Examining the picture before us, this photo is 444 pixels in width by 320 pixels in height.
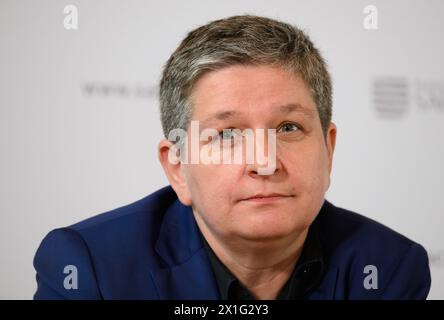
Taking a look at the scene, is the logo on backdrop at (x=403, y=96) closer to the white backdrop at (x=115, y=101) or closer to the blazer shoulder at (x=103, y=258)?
the white backdrop at (x=115, y=101)

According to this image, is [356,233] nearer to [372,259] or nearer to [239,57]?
[372,259]

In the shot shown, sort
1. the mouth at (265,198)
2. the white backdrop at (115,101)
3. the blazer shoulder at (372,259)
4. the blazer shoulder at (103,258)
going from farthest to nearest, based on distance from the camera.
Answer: the white backdrop at (115,101)
the blazer shoulder at (372,259)
the blazer shoulder at (103,258)
the mouth at (265,198)

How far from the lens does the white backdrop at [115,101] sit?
186cm

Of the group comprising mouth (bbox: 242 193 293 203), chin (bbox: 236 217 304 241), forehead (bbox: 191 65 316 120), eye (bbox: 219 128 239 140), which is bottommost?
chin (bbox: 236 217 304 241)

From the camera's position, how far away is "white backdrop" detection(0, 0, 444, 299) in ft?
6.10

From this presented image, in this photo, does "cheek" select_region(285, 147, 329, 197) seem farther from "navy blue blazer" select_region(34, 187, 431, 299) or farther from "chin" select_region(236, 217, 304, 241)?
"navy blue blazer" select_region(34, 187, 431, 299)

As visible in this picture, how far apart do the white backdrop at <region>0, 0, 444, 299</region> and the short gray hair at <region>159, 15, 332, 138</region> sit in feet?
1.44

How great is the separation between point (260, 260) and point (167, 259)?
234 mm

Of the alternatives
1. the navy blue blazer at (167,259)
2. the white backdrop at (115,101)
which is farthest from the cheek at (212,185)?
the white backdrop at (115,101)

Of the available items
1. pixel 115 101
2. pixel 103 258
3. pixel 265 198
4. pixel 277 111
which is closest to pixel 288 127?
pixel 277 111

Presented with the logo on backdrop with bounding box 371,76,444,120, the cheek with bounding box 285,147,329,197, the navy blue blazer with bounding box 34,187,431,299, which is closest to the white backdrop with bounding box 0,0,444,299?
the logo on backdrop with bounding box 371,76,444,120

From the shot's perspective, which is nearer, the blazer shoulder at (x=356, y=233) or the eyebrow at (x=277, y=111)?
the eyebrow at (x=277, y=111)

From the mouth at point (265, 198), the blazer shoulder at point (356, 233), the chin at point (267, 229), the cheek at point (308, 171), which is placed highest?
the cheek at point (308, 171)

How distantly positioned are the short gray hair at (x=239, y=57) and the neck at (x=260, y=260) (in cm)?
30
